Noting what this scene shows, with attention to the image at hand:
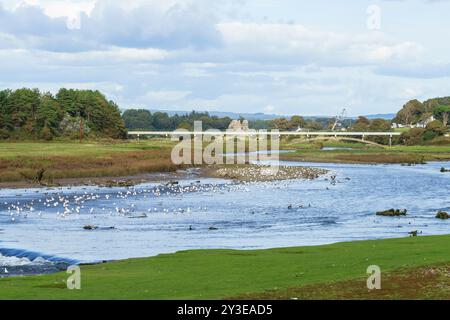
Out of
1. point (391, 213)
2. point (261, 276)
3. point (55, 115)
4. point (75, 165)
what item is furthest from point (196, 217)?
point (55, 115)

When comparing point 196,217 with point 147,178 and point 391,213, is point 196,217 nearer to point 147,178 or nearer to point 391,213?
point 391,213

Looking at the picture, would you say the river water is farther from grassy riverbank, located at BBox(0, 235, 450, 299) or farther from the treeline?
the treeline

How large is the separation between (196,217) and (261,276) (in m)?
29.3

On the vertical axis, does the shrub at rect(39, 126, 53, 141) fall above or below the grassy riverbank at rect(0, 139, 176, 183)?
above

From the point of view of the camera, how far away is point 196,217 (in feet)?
180

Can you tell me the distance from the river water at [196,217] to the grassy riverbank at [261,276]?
20.5 ft

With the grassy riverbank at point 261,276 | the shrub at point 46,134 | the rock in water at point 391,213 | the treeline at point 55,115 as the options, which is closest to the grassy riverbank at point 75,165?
the rock in water at point 391,213

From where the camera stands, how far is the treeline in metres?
167

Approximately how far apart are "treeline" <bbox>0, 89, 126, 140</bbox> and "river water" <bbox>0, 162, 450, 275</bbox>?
278 ft

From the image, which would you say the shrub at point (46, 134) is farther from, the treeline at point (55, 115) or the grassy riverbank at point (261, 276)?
the grassy riverbank at point (261, 276)

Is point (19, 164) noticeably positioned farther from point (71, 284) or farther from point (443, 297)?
point (443, 297)

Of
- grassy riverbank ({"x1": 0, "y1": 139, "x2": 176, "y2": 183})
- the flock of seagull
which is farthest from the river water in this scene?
grassy riverbank ({"x1": 0, "y1": 139, "x2": 176, "y2": 183})

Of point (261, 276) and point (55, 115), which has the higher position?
point (55, 115)
